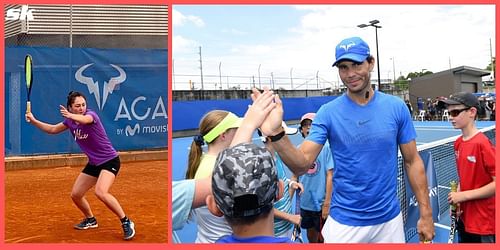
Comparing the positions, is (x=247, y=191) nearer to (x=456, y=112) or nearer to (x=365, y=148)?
(x=365, y=148)

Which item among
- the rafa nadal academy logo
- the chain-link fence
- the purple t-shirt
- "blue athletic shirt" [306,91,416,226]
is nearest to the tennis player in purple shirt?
the purple t-shirt

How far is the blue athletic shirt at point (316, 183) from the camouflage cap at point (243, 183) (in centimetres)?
175

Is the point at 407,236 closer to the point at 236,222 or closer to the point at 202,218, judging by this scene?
the point at 202,218

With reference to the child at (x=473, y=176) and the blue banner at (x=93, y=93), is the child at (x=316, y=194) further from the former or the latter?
the blue banner at (x=93, y=93)

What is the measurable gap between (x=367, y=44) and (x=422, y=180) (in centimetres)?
63

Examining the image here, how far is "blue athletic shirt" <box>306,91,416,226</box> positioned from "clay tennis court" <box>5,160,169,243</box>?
239 centimetres

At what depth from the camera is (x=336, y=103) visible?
1.91 meters

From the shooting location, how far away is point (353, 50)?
186 cm

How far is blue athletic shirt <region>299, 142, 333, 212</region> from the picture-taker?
2.92 m

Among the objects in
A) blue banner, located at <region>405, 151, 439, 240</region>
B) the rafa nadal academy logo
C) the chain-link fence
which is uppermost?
the chain-link fence

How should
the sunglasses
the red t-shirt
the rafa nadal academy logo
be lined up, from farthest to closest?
the rafa nadal academy logo → the sunglasses → the red t-shirt

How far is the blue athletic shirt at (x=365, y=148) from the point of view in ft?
6.03

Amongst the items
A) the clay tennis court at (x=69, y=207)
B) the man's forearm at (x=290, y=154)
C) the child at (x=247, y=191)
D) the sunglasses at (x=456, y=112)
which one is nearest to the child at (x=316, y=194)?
the sunglasses at (x=456, y=112)

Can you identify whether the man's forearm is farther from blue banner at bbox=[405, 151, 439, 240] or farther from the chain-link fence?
the chain-link fence
